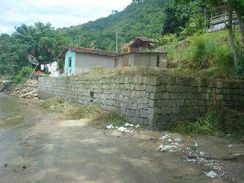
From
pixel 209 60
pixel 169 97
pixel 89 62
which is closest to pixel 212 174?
pixel 169 97

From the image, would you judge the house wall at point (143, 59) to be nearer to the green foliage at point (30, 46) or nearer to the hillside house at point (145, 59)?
the hillside house at point (145, 59)

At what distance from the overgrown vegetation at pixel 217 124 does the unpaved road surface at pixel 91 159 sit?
1206 millimetres

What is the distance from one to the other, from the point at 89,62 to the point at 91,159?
27513mm

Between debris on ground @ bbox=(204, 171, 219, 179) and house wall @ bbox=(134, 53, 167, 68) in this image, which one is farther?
house wall @ bbox=(134, 53, 167, 68)

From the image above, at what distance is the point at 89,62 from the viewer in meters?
36.7

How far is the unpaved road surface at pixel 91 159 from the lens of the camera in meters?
8.12

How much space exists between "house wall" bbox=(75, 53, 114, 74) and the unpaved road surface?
22208 mm

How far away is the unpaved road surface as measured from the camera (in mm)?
8125

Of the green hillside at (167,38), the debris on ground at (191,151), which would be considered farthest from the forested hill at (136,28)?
the debris on ground at (191,151)

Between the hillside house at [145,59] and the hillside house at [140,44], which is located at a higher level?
the hillside house at [140,44]

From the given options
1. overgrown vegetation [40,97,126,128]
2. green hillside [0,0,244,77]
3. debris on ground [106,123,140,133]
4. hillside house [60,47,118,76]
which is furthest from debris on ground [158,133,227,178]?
hillside house [60,47,118,76]

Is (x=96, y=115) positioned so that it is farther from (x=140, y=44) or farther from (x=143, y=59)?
(x=140, y=44)

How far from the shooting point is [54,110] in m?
23.2

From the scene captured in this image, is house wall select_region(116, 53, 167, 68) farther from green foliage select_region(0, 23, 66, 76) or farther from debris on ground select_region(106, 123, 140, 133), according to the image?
green foliage select_region(0, 23, 66, 76)
